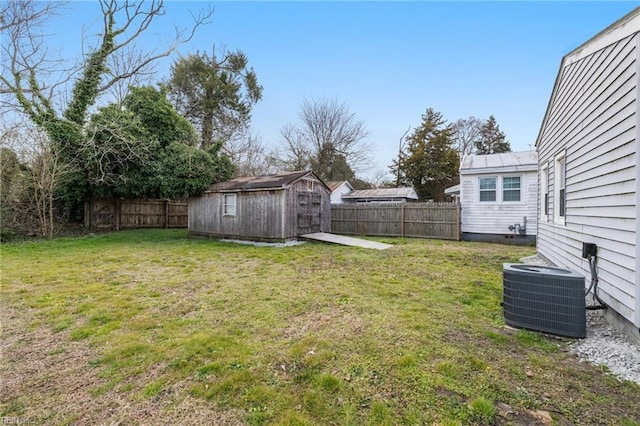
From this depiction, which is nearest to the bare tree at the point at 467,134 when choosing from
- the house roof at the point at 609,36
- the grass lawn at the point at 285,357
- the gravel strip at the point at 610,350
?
the house roof at the point at 609,36

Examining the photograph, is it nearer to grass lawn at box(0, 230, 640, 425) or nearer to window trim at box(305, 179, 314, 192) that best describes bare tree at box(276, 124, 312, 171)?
window trim at box(305, 179, 314, 192)

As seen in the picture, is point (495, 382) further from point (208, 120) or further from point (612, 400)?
point (208, 120)

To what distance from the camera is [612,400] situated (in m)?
2.15

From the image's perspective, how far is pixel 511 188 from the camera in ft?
37.9

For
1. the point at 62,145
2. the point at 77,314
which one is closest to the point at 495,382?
the point at 77,314

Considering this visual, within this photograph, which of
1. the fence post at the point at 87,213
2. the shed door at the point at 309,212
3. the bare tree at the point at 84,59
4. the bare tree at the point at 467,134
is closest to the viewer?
the bare tree at the point at 84,59

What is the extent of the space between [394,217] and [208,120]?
1506cm

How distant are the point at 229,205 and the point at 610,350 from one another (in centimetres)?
1136

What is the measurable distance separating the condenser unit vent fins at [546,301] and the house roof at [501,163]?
30.5ft

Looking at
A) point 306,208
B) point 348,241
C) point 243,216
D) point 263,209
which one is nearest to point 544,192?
point 348,241

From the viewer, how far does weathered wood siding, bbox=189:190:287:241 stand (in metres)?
10.8

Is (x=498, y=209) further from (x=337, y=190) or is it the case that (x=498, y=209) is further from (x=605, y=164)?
(x=337, y=190)

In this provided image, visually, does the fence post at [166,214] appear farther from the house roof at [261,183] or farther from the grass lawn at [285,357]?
the grass lawn at [285,357]

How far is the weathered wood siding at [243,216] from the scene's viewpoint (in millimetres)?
10797
